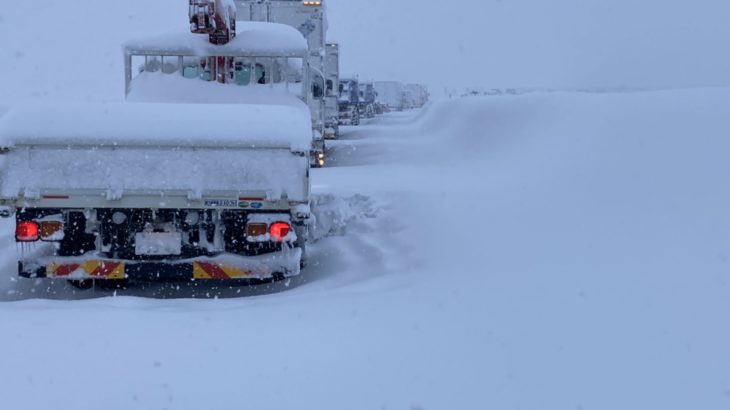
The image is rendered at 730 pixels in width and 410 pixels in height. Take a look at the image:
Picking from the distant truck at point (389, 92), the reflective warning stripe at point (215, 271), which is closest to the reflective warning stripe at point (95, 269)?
the reflective warning stripe at point (215, 271)

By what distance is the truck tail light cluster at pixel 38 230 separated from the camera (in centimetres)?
713

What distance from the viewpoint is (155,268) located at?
729 cm

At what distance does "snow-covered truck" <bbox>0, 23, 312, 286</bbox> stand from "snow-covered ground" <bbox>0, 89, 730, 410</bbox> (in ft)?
1.25

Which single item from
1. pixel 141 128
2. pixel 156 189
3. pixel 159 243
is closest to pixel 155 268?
pixel 159 243

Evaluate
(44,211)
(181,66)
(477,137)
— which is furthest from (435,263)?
(477,137)

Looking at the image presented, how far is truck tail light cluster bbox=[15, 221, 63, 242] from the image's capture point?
23.4 ft

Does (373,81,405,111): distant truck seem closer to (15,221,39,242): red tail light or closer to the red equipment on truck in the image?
the red equipment on truck

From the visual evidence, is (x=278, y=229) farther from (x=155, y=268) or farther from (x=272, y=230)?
(x=155, y=268)

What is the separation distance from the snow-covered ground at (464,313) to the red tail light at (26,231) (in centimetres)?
55

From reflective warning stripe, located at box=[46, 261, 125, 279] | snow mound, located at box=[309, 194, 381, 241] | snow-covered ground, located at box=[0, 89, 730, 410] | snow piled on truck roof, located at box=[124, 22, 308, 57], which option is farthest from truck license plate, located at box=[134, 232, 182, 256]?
snow piled on truck roof, located at box=[124, 22, 308, 57]

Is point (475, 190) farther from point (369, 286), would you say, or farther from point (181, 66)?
point (369, 286)

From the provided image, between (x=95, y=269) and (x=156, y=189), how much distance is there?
0.85 meters

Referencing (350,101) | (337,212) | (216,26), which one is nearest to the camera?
(337,212)

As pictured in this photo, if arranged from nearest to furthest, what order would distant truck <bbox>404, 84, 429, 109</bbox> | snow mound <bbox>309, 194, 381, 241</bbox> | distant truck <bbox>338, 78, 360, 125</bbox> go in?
snow mound <bbox>309, 194, 381, 241</bbox> < distant truck <bbox>338, 78, 360, 125</bbox> < distant truck <bbox>404, 84, 429, 109</bbox>
